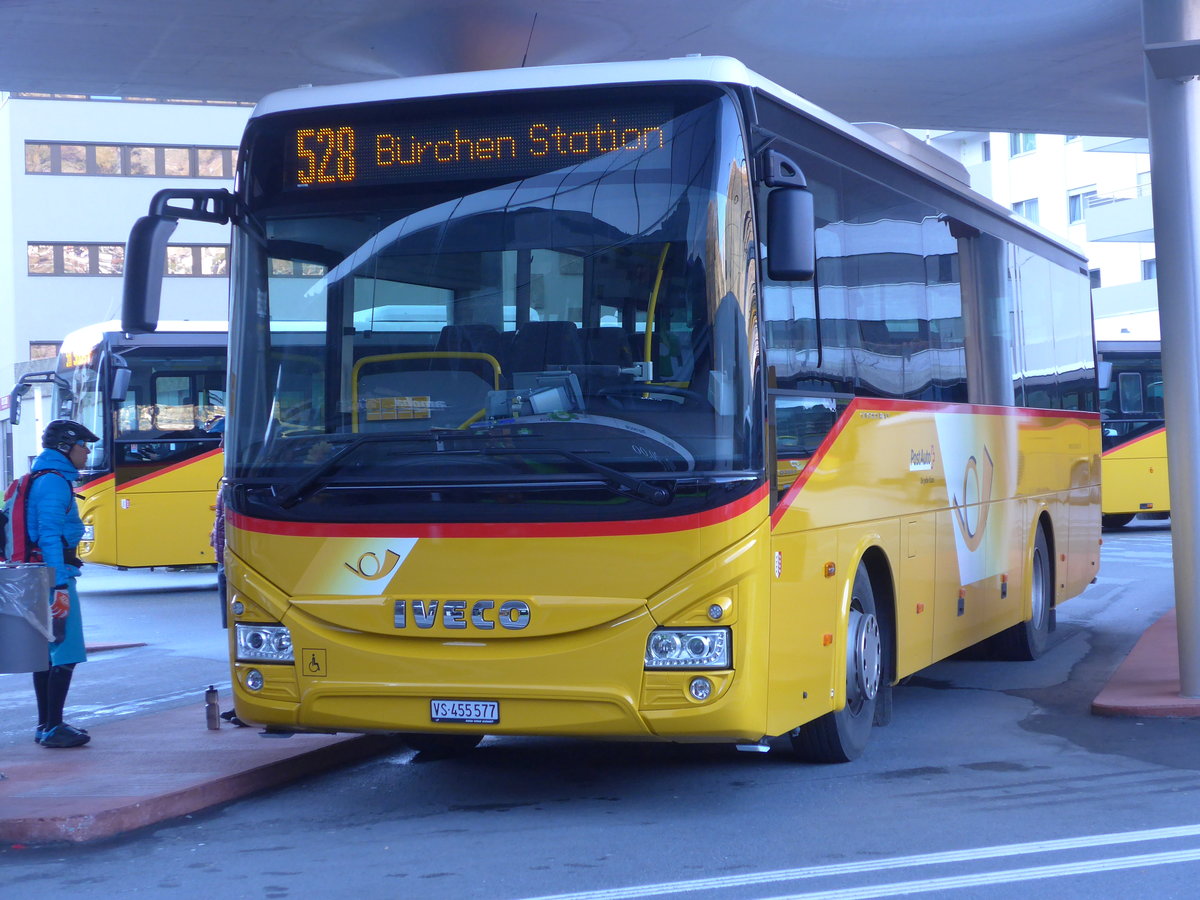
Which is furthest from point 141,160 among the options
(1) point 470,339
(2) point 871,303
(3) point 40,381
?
(1) point 470,339

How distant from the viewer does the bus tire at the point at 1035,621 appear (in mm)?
12328

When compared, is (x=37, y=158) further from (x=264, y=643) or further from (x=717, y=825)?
(x=717, y=825)

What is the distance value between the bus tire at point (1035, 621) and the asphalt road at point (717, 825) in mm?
2043

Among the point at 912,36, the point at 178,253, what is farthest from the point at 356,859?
the point at 178,253

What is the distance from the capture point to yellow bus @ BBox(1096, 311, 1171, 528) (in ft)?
88.8

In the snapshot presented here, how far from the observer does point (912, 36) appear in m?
13.4

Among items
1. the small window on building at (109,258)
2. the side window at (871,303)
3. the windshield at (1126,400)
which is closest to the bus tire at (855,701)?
the side window at (871,303)

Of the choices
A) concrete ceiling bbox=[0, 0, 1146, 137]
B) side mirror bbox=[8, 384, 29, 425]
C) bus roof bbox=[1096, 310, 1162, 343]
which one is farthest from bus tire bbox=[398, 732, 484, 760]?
bus roof bbox=[1096, 310, 1162, 343]

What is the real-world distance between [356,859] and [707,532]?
1999 millimetres

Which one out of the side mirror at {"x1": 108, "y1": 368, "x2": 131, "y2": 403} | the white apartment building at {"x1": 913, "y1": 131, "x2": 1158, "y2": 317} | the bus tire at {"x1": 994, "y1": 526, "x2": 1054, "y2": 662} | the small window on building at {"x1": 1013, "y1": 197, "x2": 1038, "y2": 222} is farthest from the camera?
the small window on building at {"x1": 1013, "y1": 197, "x2": 1038, "y2": 222}

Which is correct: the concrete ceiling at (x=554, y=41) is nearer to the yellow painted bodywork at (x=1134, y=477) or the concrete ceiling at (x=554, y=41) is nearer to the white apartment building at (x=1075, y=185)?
the yellow painted bodywork at (x=1134, y=477)

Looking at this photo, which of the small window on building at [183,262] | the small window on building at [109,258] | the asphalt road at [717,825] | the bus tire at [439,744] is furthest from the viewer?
the small window on building at [183,262]

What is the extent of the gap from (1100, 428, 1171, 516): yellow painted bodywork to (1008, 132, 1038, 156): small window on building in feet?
94.2

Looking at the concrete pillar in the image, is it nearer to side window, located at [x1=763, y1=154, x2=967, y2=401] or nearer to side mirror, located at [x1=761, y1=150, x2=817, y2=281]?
side window, located at [x1=763, y1=154, x2=967, y2=401]
